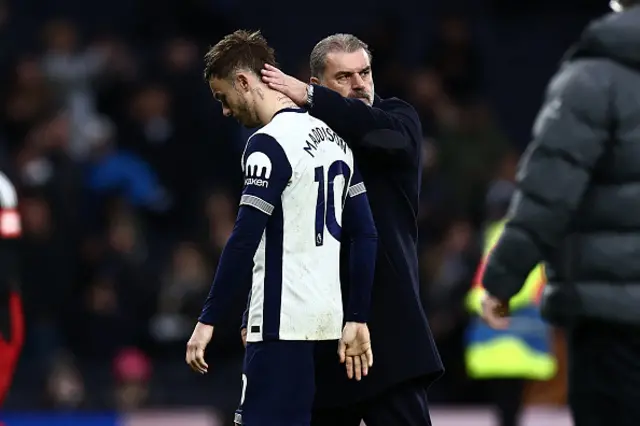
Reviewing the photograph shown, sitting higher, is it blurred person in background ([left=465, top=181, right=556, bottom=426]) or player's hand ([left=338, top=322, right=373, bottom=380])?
player's hand ([left=338, top=322, right=373, bottom=380])

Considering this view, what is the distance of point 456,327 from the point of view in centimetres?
1194

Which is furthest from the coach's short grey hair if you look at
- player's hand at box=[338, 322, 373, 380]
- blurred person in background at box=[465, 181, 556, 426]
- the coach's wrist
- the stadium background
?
the stadium background

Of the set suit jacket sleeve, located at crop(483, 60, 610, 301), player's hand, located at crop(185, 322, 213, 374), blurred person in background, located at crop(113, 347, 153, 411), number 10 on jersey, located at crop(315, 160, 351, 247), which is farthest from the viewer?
blurred person in background, located at crop(113, 347, 153, 411)

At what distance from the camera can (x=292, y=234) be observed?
197 inches

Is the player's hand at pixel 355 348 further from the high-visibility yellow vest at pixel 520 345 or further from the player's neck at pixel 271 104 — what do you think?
the high-visibility yellow vest at pixel 520 345

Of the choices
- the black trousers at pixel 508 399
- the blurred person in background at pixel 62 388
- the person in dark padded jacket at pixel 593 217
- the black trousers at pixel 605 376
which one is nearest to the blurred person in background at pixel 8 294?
the person in dark padded jacket at pixel 593 217

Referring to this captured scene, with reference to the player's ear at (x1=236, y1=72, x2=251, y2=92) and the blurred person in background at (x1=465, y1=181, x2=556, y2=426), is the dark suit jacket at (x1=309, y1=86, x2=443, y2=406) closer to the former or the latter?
the player's ear at (x1=236, y1=72, x2=251, y2=92)

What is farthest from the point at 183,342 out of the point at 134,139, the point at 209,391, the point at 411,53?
the point at 411,53

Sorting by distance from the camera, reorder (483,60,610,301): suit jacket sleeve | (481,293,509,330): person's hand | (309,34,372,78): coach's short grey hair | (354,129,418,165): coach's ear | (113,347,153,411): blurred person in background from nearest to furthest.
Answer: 1. (483,60,610,301): suit jacket sleeve
2. (481,293,509,330): person's hand
3. (354,129,418,165): coach's ear
4. (309,34,372,78): coach's short grey hair
5. (113,347,153,411): blurred person in background

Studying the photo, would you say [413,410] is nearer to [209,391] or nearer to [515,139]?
[209,391]

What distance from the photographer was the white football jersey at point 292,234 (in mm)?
4953

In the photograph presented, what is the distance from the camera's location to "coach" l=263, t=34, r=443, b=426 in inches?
207

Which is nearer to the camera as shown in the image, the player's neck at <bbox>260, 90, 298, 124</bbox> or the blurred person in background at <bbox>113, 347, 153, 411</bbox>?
the player's neck at <bbox>260, 90, 298, 124</bbox>

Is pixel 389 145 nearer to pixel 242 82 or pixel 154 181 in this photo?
pixel 242 82
